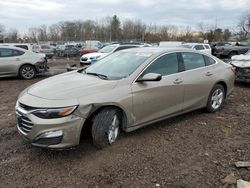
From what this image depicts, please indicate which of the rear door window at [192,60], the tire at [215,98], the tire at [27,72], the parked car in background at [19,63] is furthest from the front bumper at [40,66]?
the tire at [215,98]

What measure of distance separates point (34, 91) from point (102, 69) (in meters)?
1.34

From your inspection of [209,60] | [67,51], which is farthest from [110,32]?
[209,60]

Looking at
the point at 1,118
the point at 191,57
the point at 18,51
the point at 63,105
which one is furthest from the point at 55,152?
the point at 18,51

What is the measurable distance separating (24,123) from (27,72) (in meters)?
8.75

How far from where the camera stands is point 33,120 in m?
3.57

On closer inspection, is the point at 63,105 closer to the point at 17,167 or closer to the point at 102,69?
the point at 17,167

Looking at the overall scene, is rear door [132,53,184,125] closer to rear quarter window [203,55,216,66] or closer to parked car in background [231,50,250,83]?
rear quarter window [203,55,216,66]

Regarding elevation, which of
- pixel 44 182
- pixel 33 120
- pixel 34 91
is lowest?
pixel 44 182

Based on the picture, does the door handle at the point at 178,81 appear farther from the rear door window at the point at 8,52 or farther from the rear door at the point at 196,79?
the rear door window at the point at 8,52

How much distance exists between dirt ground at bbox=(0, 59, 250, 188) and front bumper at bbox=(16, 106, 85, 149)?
354 mm

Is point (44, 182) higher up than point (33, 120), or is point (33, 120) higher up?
point (33, 120)

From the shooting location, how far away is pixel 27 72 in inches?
467

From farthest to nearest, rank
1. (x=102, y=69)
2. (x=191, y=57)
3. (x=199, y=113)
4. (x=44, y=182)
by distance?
1. (x=199, y=113)
2. (x=191, y=57)
3. (x=102, y=69)
4. (x=44, y=182)

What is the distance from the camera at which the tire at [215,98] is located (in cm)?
588
